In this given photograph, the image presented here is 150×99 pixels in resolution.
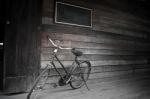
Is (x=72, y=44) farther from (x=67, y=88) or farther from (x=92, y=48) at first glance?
(x=67, y=88)

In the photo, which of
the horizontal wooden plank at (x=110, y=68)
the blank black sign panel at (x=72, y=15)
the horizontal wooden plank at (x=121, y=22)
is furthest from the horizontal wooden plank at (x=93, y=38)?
the horizontal wooden plank at (x=110, y=68)

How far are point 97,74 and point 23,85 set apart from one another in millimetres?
1960

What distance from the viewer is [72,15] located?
11.5 feet

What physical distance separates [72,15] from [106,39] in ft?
4.20

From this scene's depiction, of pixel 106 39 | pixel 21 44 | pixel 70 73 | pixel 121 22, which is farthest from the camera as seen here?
pixel 121 22

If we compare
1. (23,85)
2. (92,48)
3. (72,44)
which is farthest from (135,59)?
(23,85)

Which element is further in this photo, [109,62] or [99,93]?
[109,62]

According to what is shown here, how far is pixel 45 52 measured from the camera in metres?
3.11

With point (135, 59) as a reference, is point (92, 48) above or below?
above

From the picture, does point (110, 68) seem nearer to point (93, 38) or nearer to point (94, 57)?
point (94, 57)

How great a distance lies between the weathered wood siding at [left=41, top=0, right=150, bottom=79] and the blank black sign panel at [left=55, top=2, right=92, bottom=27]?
0.10 metres

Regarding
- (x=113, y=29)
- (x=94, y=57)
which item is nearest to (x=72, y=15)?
(x=94, y=57)

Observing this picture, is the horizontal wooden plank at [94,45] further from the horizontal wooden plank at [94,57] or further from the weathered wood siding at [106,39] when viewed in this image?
the horizontal wooden plank at [94,57]

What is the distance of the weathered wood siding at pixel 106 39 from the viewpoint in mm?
3207
